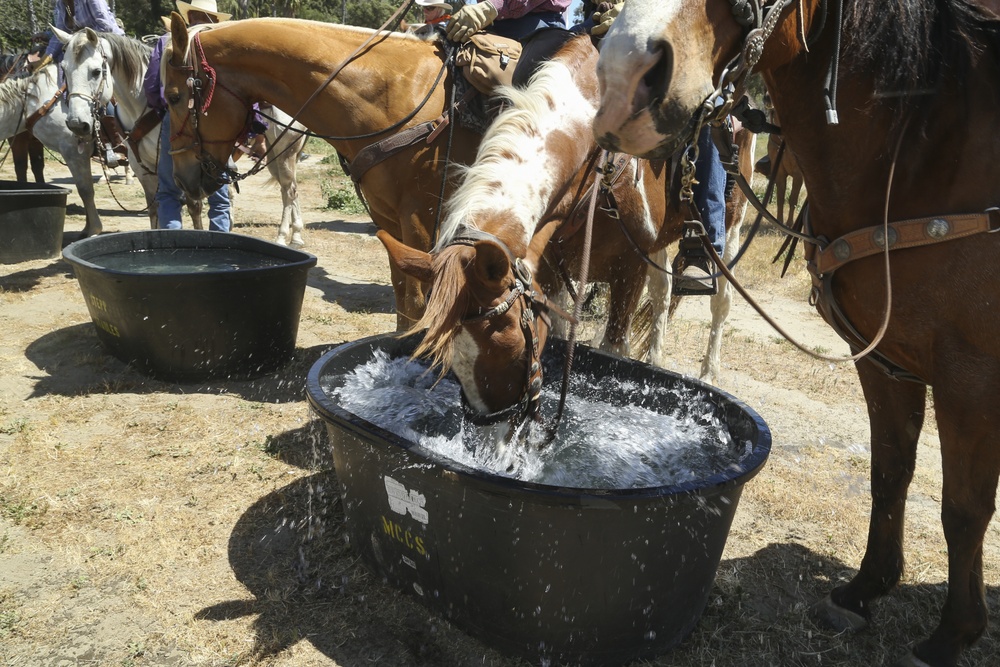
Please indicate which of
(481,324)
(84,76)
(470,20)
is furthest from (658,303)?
(84,76)

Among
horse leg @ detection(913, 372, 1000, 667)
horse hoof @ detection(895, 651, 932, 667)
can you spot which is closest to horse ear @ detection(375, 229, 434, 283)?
horse leg @ detection(913, 372, 1000, 667)

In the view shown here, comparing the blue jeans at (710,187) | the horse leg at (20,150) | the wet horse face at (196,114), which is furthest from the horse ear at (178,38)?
the horse leg at (20,150)

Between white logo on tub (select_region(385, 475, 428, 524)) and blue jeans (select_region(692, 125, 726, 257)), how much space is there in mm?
2171

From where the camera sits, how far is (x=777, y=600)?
273 centimetres

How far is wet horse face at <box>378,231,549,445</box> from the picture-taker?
6.86ft

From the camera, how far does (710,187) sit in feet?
12.1

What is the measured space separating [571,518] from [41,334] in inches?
183

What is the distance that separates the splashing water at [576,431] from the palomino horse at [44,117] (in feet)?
20.2

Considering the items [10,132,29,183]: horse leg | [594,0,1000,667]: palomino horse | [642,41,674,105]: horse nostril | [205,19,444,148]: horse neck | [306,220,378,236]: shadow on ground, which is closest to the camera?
[642,41,674,105]: horse nostril

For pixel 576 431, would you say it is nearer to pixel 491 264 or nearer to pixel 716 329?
pixel 491 264

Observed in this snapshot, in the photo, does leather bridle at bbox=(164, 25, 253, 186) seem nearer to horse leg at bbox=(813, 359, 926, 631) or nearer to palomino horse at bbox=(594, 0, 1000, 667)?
palomino horse at bbox=(594, 0, 1000, 667)

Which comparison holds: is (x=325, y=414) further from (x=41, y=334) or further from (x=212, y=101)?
(x=41, y=334)

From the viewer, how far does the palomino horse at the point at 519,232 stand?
2.15m

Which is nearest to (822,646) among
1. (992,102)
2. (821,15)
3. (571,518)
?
(571,518)
